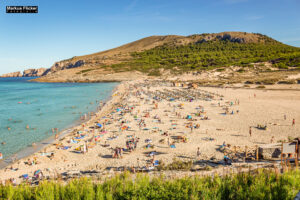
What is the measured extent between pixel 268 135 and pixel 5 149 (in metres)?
22.6

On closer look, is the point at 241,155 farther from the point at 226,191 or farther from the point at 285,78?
the point at 285,78

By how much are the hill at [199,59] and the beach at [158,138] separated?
43543 mm

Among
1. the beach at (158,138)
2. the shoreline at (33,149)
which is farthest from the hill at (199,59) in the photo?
the shoreline at (33,149)

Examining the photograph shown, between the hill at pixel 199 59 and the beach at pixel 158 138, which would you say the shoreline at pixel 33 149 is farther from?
the hill at pixel 199 59

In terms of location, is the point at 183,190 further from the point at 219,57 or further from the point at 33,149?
the point at 219,57

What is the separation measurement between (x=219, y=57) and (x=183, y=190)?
82935mm

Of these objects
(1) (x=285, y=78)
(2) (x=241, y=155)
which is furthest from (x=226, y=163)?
(1) (x=285, y=78)

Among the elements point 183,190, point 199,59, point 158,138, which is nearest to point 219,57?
point 199,59

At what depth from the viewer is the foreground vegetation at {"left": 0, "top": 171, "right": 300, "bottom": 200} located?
5328mm

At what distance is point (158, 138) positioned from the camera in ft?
52.4

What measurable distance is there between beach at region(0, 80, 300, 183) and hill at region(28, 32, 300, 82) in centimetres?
4354

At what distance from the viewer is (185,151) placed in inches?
518

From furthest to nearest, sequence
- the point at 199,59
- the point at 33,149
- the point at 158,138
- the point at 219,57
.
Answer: the point at 199,59 → the point at 219,57 → the point at 158,138 → the point at 33,149

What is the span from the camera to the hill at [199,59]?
2670 inches
